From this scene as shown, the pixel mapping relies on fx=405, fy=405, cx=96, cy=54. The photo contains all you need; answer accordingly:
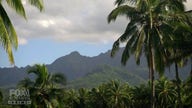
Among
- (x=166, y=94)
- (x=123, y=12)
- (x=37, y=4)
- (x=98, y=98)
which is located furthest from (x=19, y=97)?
(x=98, y=98)

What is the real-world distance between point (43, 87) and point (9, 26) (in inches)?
999

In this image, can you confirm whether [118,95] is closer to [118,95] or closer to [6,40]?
[118,95]

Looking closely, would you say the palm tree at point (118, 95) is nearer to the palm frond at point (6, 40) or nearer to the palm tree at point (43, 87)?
the palm tree at point (43, 87)

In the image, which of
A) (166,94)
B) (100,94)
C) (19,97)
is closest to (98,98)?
(100,94)

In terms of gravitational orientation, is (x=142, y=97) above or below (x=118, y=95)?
below

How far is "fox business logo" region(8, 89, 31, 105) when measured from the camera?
35312 millimetres

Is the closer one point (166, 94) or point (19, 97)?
point (19, 97)

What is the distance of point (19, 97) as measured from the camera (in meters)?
37.2

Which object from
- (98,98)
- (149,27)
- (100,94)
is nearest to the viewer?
(149,27)

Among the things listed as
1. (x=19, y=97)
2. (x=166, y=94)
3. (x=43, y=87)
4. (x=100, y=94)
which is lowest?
(x=19, y=97)

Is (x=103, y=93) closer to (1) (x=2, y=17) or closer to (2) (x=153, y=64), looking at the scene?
(2) (x=153, y=64)

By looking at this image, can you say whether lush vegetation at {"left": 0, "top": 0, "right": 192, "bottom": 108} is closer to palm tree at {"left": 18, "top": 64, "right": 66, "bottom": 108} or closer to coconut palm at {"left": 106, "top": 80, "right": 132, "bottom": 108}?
palm tree at {"left": 18, "top": 64, "right": 66, "bottom": 108}

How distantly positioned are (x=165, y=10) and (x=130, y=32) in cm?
372

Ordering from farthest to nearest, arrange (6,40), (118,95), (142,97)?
(118,95) → (142,97) → (6,40)
